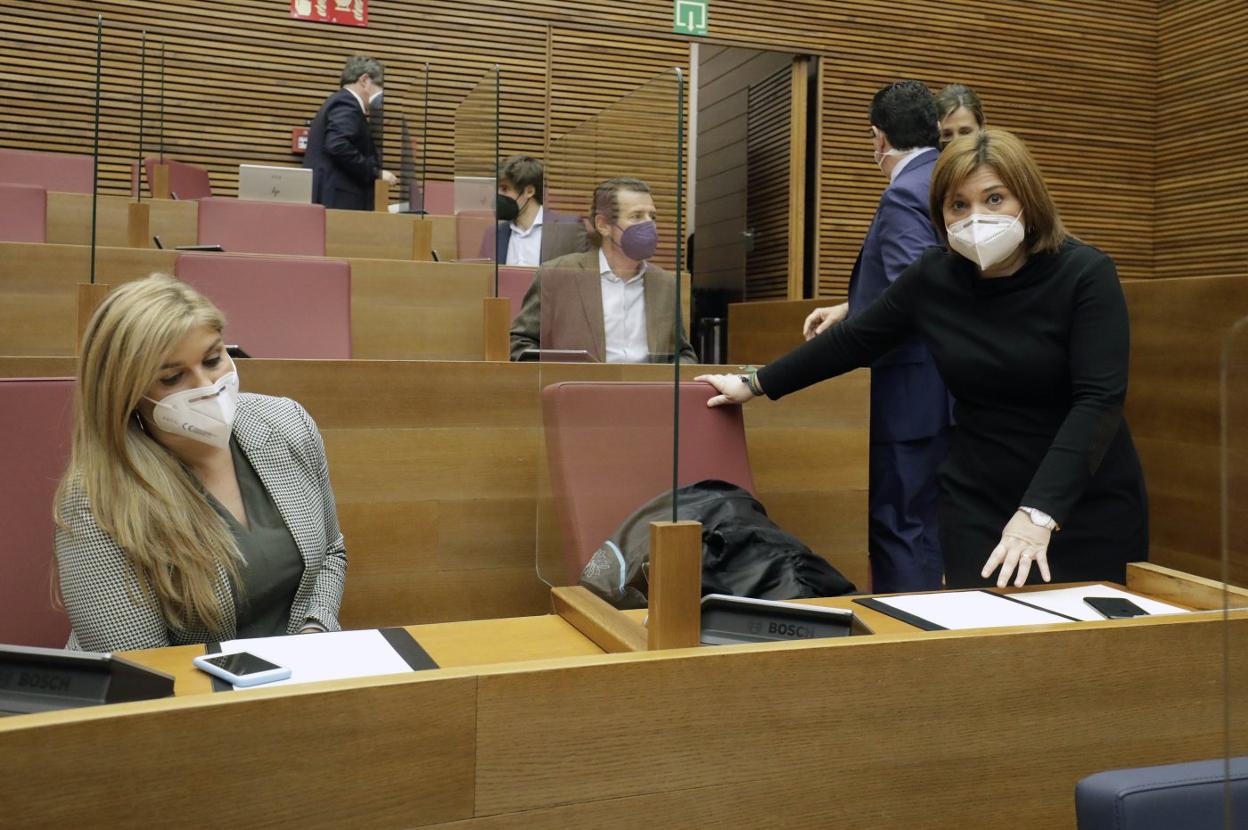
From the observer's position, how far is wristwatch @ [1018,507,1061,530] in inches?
58.1

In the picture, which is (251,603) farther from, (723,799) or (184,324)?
(723,799)

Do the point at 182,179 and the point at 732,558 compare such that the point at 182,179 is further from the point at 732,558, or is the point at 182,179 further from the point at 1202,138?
the point at 1202,138

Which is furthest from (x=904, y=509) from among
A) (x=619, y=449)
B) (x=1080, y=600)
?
(x=619, y=449)

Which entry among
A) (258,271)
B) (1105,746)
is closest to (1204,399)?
(1105,746)

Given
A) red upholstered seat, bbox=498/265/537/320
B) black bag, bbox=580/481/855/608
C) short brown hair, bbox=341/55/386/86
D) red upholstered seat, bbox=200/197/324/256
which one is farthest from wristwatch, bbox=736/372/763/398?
short brown hair, bbox=341/55/386/86

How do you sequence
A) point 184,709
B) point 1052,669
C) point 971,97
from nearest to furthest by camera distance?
point 184,709 → point 1052,669 → point 971,97

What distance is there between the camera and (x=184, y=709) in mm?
827

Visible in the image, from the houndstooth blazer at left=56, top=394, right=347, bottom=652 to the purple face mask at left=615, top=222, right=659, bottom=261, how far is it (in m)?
0.64

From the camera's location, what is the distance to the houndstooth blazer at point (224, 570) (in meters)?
1.39

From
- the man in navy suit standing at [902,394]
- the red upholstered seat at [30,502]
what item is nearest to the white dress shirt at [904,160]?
the man in navy suit standing at [902,394]

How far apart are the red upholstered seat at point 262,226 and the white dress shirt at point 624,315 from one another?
10.5ft

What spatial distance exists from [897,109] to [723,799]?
6.30ft

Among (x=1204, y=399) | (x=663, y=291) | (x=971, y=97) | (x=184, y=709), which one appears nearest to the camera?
(x=184, y=709)

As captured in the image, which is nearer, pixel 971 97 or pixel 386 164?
pixel 971 97
